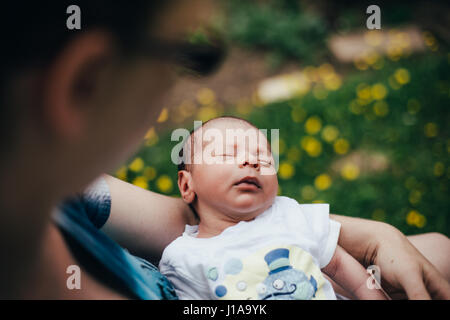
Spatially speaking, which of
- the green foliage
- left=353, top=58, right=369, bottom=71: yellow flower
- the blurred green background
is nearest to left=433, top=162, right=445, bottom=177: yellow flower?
the blurred green background

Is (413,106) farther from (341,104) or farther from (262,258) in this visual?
(262,258)

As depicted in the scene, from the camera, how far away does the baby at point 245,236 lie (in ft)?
3.39

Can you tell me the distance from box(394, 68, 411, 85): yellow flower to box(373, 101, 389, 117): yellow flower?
25 cm

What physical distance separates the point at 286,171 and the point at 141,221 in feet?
4.08

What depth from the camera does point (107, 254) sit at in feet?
3.13

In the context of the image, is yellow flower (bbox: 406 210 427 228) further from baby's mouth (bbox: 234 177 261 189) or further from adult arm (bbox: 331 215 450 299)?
baby's mouth (bbox: 234 177 261 189)

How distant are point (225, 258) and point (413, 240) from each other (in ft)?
1.89

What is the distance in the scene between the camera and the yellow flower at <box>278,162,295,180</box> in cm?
227

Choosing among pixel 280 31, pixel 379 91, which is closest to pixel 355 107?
pixel 379 91

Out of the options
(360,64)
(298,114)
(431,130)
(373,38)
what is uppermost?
(373,38)

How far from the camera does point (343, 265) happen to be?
112 cm

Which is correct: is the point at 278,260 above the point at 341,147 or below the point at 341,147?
below
